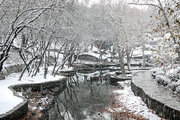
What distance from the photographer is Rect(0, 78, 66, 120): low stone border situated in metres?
7.89

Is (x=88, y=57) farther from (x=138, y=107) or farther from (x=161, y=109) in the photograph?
(x=161, y=109)

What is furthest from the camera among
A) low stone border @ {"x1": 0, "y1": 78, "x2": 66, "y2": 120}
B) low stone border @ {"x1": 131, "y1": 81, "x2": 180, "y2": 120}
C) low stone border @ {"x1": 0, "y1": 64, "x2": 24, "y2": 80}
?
low stone border @ {"x1": 0, "y1": 64, "x2": 24, "y2": 80}

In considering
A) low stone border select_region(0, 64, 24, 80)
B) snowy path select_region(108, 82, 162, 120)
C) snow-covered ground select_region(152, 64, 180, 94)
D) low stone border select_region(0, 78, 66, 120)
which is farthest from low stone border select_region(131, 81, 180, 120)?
low stone border select_region(0, 64, 24, 80)

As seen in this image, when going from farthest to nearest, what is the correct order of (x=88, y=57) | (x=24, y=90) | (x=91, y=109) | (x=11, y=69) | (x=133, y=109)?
(x=88, y=57) < (x=11, y=69) < (x=24, y=90) < (x=91, y=109) < (x=133, y=109)

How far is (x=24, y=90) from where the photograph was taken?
1413cm

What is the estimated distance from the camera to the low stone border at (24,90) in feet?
25.9

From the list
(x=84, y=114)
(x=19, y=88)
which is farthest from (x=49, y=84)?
(x=84, y=114)

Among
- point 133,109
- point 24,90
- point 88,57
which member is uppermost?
point 88,57

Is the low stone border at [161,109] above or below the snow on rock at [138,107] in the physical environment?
above

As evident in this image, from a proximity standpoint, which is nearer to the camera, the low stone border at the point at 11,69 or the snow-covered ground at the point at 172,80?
the snow-covered ground at the point at 172,80

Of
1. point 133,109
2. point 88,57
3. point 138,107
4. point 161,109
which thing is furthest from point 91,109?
point 88,57

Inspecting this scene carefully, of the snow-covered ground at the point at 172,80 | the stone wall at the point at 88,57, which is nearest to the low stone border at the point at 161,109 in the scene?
the snow-covered ground at the point at 172,80

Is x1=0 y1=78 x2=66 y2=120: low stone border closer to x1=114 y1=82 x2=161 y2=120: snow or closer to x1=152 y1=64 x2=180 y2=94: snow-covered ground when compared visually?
x1=114 y1=82 x2=161 y2=120: snow

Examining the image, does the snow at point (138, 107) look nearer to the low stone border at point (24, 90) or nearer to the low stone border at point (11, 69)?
the low stone border at point (24, 90)
